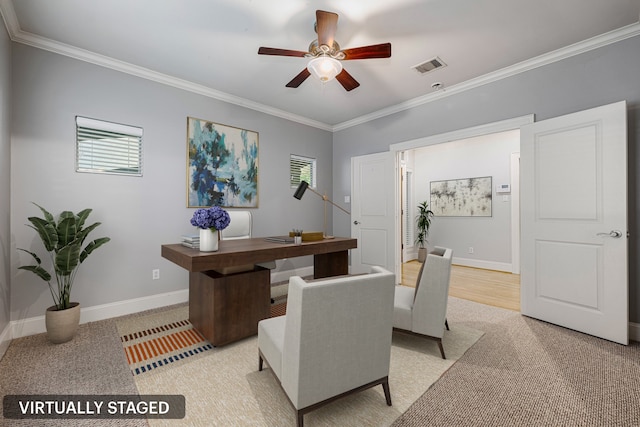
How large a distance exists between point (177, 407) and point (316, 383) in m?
0.88

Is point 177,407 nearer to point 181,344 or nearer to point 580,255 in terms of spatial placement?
point 181,344

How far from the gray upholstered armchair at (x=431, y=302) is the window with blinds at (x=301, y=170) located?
2.91 metres

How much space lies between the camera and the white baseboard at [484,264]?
4986 mm

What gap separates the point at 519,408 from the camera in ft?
5.01

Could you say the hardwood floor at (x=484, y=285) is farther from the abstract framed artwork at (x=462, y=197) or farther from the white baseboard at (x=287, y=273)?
the white baseboard at (x=287, y=273)

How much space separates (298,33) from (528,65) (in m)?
2.47

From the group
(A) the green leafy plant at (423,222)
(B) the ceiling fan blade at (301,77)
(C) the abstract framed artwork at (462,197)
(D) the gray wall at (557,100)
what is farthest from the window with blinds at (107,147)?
(C) the abstract framed artwork at (462,197)

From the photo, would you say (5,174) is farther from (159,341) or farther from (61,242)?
(159,341)

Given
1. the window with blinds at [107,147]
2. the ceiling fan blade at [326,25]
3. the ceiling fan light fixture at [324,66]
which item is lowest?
the window with blinds at [107,147]

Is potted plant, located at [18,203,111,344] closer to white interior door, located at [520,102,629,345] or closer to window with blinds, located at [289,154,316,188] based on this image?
window with blinds, located at [289,154,316,188]

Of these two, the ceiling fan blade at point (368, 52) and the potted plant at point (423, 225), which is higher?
the ceiling fan blade at point (368, 52)

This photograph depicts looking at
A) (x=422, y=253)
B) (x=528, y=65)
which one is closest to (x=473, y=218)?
(x=422, y=253)

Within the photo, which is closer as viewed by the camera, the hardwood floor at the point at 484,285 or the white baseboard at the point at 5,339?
the white baseboard at the point at 5,339

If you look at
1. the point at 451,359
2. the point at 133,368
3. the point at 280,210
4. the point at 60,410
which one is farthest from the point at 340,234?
the point at 60,410
